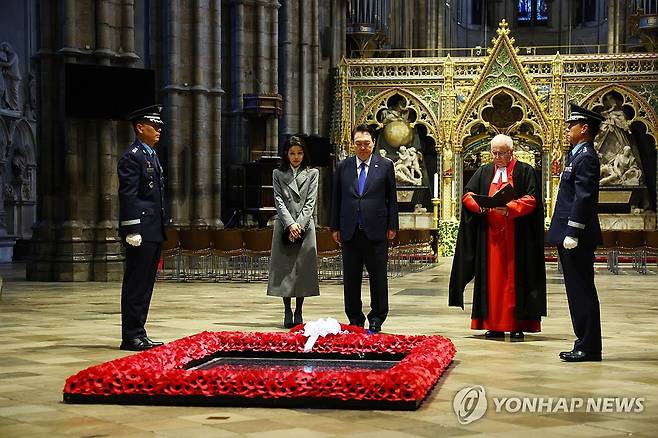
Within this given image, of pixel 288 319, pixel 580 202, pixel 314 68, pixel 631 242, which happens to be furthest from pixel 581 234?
pixel 314 68

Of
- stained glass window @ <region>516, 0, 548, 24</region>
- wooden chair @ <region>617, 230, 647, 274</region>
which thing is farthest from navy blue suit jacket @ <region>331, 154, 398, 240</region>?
stained glass window @ <region>516, 0, 548, 24</region>

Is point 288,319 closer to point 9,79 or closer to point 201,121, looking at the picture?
point 201,121

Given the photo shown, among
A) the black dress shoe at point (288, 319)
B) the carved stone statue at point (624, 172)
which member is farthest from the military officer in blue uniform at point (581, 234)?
the carved stone statue at point (624, 172)

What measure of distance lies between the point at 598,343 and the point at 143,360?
334 centimetres

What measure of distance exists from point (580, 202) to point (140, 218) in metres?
3.38

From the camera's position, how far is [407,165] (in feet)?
102

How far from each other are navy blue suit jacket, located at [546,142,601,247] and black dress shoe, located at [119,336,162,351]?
313 centimetres

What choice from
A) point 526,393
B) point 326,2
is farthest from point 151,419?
point 326,2

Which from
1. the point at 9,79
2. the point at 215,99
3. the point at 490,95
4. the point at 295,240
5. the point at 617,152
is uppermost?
the point at 9,79

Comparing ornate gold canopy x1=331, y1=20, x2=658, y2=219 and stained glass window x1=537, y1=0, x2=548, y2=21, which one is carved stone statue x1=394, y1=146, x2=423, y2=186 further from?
stained glass window x1=537, y1=0, x2=548, y2=21

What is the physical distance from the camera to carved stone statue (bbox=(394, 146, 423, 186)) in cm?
3114

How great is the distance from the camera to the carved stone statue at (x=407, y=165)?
3114 cm

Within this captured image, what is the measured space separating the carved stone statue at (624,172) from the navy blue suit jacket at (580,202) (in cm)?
2255

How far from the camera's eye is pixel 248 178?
2462 centimetres
